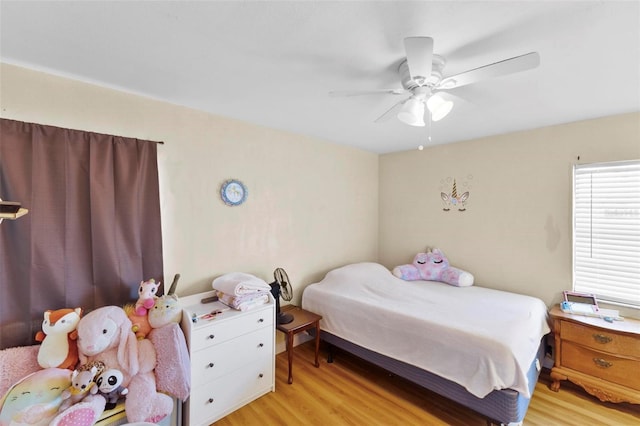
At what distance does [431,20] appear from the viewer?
3.85 ft

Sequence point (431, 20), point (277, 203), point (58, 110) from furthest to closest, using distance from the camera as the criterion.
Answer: point (277, 203)
point (58, 110)
point (431, 20)

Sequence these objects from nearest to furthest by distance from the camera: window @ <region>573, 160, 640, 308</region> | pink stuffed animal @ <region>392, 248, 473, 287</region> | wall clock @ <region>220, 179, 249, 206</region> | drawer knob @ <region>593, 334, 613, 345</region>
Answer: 1. drawer knob @ <region>593, 334, 613, 345</region>
2. window @ <region>573, 160, 640, 308</region>
3. wall clock @ <region>220, 179, 249, 206</region>
4. pink stuffed animal @ <region>392, 248, 473, 287</region>

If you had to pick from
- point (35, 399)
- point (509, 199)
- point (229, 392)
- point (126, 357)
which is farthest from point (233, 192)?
point (509, 199)

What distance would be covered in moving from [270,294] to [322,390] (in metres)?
0.91

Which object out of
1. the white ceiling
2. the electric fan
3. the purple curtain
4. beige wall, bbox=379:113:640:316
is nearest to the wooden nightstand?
beige wall, bbox=379:113:640:316

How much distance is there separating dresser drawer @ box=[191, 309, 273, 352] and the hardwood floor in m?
0.58

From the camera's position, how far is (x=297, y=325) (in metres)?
2.40

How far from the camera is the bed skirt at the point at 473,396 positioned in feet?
5.53

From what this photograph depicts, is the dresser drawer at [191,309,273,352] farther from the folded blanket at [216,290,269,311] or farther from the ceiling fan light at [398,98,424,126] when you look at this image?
the ceiling fan light at [398,98,424,126]

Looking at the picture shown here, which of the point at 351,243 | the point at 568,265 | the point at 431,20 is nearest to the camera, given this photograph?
the point at 431,20

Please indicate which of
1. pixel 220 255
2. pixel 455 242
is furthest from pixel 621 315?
pixel 220 255

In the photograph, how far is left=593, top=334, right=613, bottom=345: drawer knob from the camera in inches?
81.0

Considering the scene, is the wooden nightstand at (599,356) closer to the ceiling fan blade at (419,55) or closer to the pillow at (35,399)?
the ceiling fan blade at (419,55)

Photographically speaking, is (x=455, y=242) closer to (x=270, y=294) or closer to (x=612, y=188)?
(x=612, y=188)
